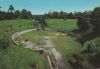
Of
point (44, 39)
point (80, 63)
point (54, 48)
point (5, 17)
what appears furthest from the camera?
point (5, 17)

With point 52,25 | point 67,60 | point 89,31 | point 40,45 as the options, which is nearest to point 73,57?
point 67,60

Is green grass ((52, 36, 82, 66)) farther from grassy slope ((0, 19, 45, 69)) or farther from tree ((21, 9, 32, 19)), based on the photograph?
tree ((21, 9, 32, 19))

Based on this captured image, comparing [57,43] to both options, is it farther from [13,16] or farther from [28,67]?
[13,16]

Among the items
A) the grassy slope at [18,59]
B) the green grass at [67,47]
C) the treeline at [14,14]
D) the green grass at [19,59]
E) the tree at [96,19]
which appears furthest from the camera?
the treeline at [14,14]

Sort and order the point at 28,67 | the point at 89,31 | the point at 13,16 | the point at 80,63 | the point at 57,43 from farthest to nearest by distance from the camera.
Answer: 1. the point at 13,16
2. the point at 89,31
3. the point at 57,43
4. the point at 80,63
5. the point at 28,67

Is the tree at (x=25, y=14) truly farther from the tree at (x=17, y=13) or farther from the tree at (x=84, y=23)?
the tree at (x=84, y=23)

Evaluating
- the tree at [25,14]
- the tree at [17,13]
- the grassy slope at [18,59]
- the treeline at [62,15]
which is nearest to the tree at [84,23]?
the grassy slope at [18,59]

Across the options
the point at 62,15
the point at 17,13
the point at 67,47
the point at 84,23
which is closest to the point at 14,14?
the point at 17,13

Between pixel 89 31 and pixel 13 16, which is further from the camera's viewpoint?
pixel 13 16

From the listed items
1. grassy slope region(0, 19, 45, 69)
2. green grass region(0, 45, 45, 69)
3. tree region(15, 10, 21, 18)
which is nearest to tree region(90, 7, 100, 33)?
green grass region(0, 45, 45, 69)
